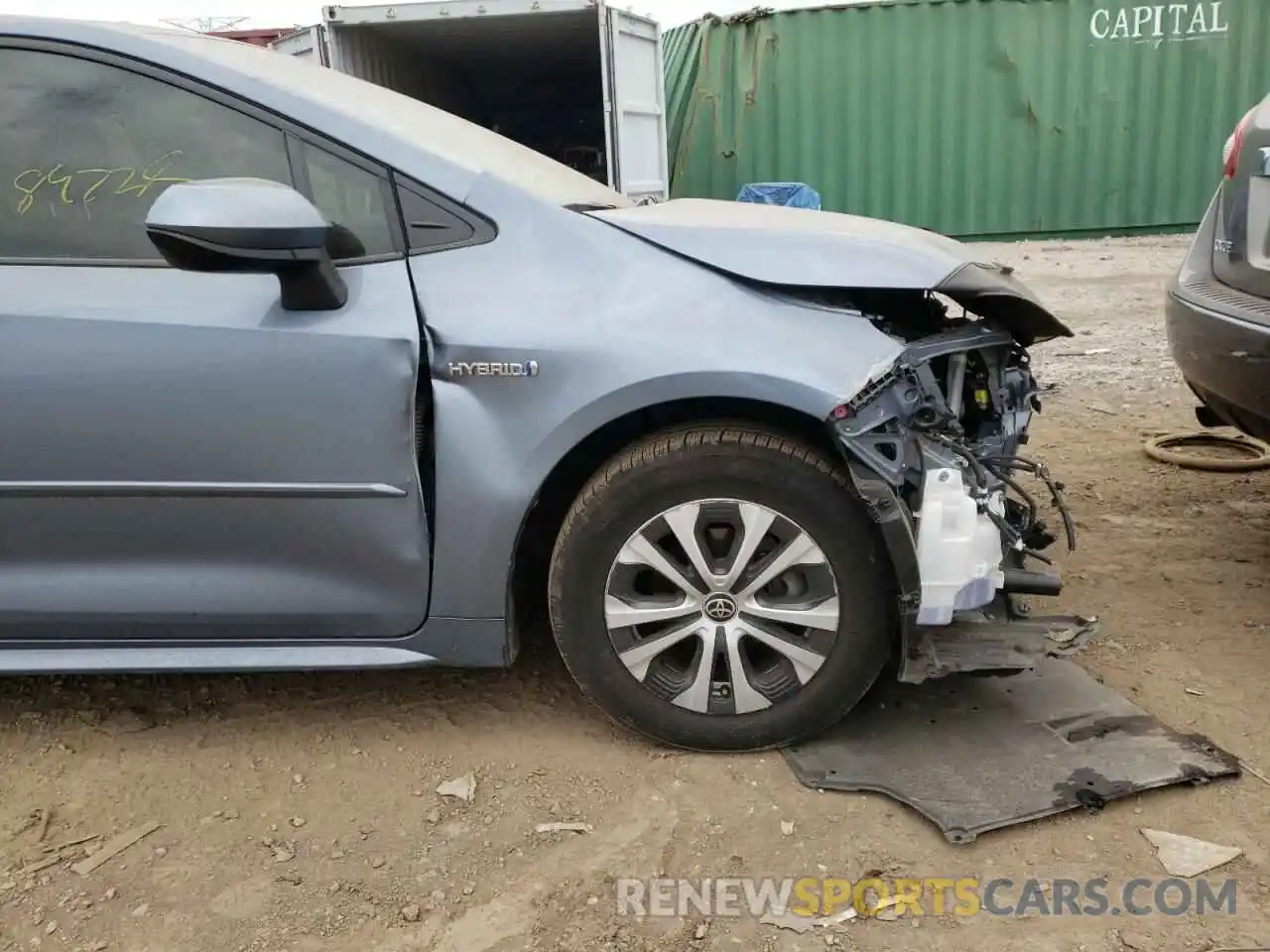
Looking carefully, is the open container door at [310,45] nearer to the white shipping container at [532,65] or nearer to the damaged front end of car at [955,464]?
the white shipping container at [532,65]

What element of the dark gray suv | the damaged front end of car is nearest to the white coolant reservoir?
the damaged front end of car

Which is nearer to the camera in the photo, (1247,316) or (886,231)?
(886,231)

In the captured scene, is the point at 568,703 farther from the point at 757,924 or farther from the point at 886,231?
the point at 886,231

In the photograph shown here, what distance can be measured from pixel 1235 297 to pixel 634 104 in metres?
5.36

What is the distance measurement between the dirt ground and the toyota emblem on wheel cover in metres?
0.36

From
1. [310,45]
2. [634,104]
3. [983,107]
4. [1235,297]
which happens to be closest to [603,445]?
[1235,297]

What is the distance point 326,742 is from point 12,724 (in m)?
0.84

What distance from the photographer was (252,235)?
1979 millimetres

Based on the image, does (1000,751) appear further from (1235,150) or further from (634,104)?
(634,104)

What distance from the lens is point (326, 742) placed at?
2502mm

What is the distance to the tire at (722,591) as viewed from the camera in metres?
2.20

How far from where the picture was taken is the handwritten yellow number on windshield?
7.33 feet

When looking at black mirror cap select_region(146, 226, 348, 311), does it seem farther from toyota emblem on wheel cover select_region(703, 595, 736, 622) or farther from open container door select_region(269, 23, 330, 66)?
open container door select_region(269, 23, 330, 66)

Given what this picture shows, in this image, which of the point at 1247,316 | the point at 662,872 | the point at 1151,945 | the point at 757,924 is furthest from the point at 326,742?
the point at 1247,316
